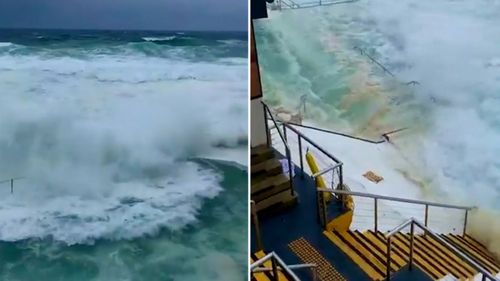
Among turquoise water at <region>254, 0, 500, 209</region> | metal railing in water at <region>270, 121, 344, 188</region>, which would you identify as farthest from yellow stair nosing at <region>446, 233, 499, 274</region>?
metal railing in water at <region>270, 121, 344, 188</region>

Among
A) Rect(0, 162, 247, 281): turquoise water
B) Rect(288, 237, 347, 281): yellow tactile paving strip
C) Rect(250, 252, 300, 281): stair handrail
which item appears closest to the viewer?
Rect(0, 162, 247, 281): turquoise water

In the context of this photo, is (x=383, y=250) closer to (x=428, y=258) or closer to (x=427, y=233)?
(x=428, y=258)

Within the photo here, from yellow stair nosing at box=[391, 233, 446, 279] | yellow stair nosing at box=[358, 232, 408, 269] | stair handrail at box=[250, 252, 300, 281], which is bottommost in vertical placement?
yellow stair nosing at box=[391, 233, 446, 279]

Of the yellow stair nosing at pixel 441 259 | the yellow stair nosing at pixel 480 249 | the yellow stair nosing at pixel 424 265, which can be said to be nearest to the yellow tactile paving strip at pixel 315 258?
the yellow stair nosing at pixel 424 265

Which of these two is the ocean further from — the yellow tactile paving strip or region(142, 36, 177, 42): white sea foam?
the yellow tactile paving strip

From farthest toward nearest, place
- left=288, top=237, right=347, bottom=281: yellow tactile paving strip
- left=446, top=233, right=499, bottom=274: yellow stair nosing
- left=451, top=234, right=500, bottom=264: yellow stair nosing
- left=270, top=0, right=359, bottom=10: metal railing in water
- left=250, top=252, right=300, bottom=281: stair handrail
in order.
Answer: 1. left=270, top=0, right=359, bottom=10: metal railing in water
2. left=451, top=234, right=500, bottom=264: yellow stair nosing
3. left=446, top=233, right=499, bottom=274: yellow stair nosing
4. left=288, top=237, right=347, bottom=281: yellow tactile paving strip
5. left=250, top=252, right=300, bottom=281: stair handrail

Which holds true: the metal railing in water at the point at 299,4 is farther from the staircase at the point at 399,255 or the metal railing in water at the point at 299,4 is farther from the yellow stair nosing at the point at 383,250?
the yellow stair nosing at the point at 383,250

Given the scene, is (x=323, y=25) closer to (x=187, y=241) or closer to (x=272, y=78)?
(x=272, y=78)
